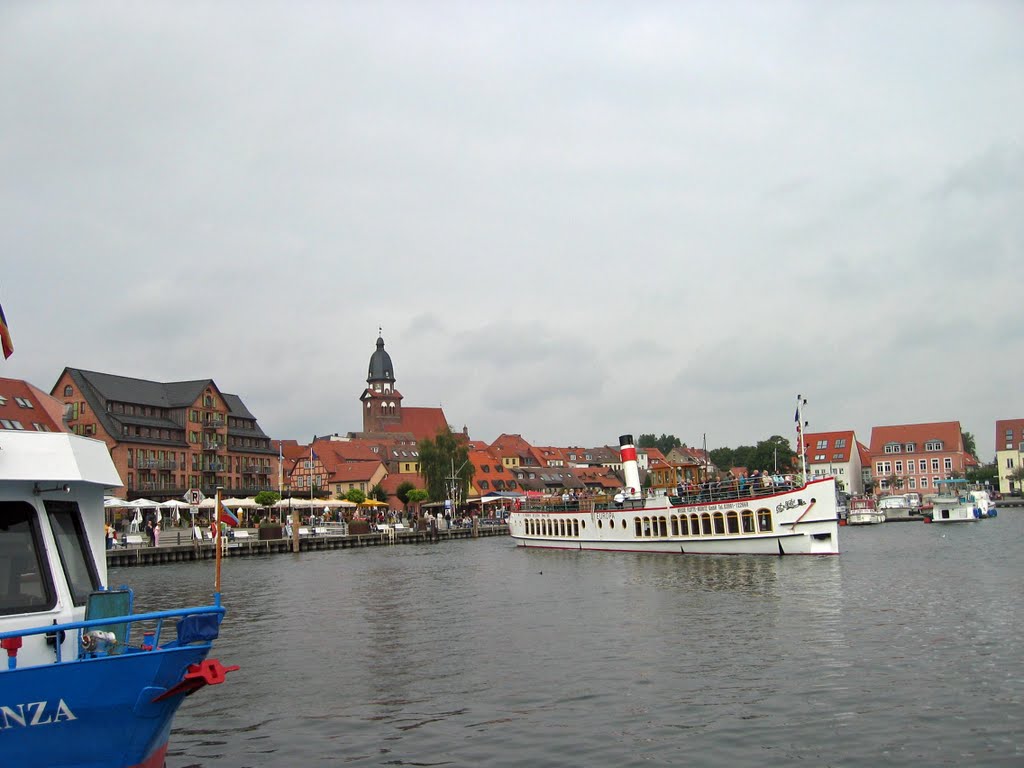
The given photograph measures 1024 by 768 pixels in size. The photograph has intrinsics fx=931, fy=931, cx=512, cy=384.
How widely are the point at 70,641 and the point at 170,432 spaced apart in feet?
296

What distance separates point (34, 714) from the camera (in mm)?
8867

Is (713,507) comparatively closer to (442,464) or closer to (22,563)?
(22,563)

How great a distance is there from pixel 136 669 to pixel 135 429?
87708mm

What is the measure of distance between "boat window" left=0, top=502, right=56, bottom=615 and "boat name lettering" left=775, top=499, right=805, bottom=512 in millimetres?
39938

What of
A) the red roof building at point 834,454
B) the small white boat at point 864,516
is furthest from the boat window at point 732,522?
the red roof building at point 834,454

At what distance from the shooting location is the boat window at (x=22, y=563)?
1004 centimetres

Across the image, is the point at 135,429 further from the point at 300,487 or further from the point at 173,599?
the point at 173,599

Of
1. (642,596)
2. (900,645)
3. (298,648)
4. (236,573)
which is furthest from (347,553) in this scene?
(900,645)

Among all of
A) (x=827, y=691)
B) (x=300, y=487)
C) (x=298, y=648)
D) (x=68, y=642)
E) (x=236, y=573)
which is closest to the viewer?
(x=68, y=642)

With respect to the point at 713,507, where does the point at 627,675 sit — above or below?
below

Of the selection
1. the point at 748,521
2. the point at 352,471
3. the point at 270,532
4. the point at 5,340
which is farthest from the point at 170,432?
the point at 5,340

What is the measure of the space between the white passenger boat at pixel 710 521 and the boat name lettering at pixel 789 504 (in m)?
0.05

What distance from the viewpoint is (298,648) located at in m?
22.3

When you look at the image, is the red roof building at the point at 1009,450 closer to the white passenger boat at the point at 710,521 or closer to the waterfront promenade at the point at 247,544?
the waterfront promenade at the point at 247,544
